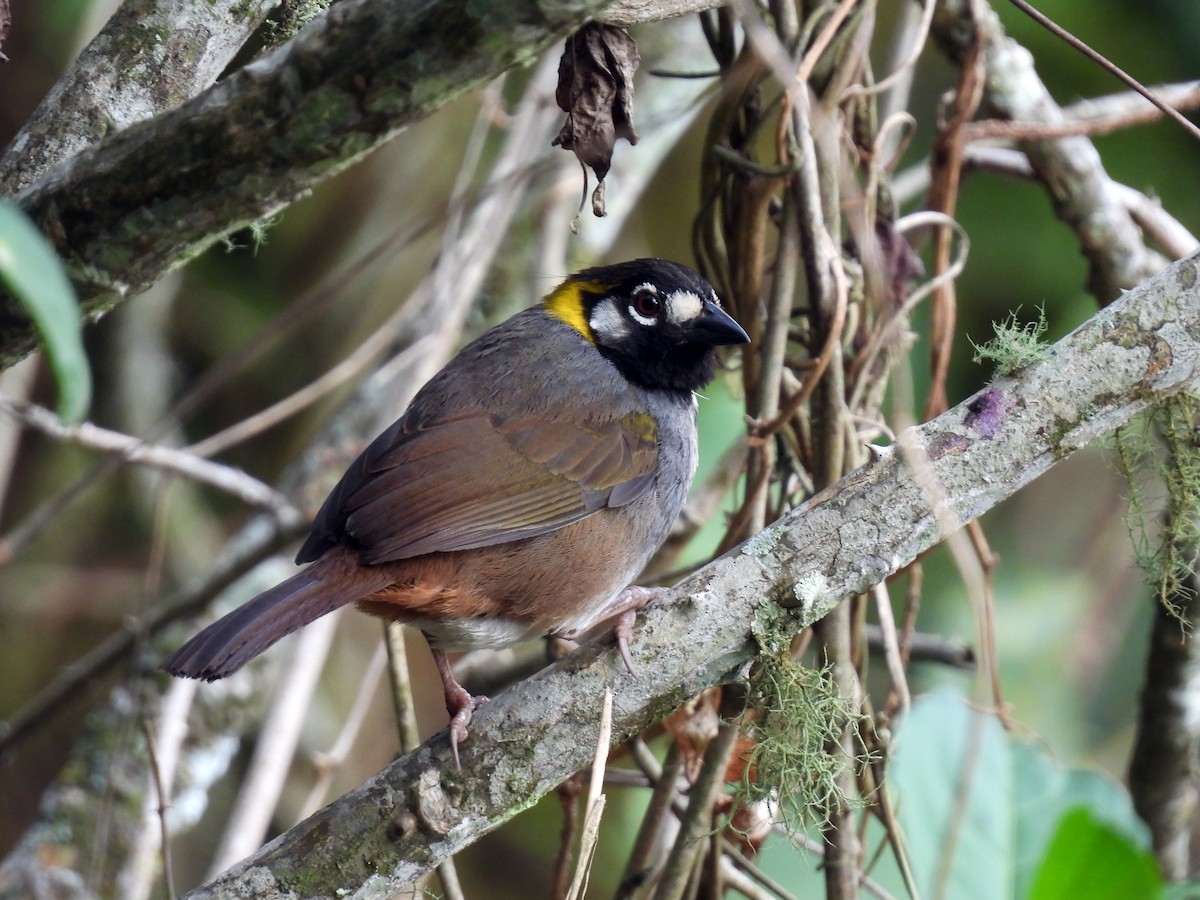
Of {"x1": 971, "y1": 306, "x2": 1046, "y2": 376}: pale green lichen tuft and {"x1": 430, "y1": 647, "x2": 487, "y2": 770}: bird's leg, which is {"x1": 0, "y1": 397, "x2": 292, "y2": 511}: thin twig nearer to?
{"x1": 430, "y1": 647, "x2": 487, "y2": 770}: bird's leg

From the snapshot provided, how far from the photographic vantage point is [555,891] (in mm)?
2396

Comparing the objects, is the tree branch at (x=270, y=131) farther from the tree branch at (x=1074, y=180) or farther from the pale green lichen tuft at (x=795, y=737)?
the tree branch at (x=1074, y=180)

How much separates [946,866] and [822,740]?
37 centimetres

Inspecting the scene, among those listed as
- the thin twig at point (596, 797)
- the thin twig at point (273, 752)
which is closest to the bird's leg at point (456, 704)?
the thin twig at point (596, 797)

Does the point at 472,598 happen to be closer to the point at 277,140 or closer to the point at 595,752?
the point at 595,752

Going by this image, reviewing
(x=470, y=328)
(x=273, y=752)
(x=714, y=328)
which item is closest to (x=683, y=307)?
(x=714, y=328)

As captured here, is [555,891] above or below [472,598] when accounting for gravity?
below

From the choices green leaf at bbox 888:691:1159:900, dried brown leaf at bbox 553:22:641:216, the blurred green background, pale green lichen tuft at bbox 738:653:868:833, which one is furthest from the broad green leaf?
the blurred green background

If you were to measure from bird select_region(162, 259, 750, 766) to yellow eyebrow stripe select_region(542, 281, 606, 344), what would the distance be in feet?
0.04

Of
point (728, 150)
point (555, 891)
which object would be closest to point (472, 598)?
point (555, 891)

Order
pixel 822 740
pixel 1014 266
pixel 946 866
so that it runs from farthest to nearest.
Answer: pixel 1014 266, pixel 822 740, pixel 946 866

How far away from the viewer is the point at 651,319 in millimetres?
2988

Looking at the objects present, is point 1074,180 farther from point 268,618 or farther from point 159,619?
point 159,619

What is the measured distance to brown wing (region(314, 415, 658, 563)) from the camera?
8.14ft
